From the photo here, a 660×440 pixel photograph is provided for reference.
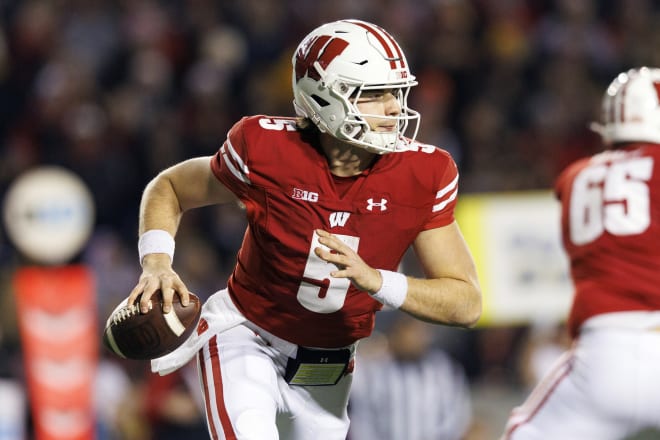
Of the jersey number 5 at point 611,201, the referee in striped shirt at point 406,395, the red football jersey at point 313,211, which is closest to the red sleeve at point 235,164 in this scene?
the red football jersey at point 313,211

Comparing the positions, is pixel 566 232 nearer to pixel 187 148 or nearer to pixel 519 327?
pixel 519 327

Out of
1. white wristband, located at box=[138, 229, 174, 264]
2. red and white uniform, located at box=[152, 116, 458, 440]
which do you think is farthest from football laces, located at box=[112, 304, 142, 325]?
red and white uniform, located at box=[152, 116, 458, 440]

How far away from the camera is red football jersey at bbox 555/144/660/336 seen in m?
3.69

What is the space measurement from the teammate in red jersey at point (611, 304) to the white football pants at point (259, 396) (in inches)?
23.6

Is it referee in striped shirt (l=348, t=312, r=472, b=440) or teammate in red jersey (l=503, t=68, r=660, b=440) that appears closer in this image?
teammate in red jersey (l=503, t=68, r=660, b=440)

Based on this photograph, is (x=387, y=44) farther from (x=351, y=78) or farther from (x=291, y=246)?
(x=291, y=246)

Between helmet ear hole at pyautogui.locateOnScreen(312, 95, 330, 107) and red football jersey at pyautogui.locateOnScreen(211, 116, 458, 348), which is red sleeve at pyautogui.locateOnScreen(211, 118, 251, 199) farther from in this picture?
helmet ear hole at pyautogui.locateOnScreen(312, 95, 330, 107)

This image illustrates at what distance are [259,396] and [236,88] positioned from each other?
16.5ft

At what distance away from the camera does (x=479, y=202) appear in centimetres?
698

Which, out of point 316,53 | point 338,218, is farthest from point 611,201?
point 316,53

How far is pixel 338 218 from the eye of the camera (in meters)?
3.36

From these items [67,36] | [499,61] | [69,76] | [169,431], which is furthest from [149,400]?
[499,61]

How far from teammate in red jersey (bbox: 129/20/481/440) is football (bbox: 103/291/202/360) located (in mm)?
54

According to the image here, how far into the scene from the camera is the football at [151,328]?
10.6 ft
